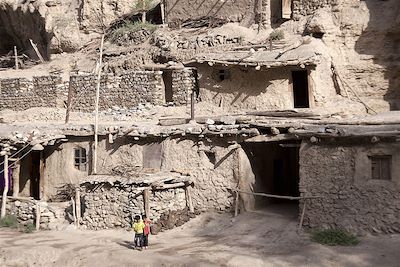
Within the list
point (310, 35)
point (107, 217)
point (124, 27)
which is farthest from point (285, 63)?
point (124, 27)

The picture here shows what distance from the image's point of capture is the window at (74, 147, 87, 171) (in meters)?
17.5

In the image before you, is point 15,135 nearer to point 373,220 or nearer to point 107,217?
point 107,217

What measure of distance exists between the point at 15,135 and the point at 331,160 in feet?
33.3

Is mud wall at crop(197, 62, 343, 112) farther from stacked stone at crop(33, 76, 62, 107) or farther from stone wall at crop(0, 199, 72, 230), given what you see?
stacked stone at crop(33, 76, 62, 107)

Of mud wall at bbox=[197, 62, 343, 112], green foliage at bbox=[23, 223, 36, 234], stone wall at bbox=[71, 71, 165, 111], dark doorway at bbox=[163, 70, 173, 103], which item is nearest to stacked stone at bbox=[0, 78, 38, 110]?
stone wall at bbox=[71, 71, 165, 111]

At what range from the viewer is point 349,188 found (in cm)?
1294

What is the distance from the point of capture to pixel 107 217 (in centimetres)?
1484

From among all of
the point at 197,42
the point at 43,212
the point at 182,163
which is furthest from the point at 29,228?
the point at 197,42

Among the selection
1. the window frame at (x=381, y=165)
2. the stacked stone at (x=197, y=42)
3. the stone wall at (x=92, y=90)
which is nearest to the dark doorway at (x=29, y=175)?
the stone wall at (x=92, y=90)

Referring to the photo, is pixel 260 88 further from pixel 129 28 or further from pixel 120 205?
pixel 129 28

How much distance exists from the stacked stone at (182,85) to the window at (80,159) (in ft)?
17.1

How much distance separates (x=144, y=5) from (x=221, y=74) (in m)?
9.89

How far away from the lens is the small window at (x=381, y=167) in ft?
41.7

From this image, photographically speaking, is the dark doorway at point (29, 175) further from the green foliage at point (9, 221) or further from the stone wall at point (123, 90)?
the stone wall at point (123, 90)
